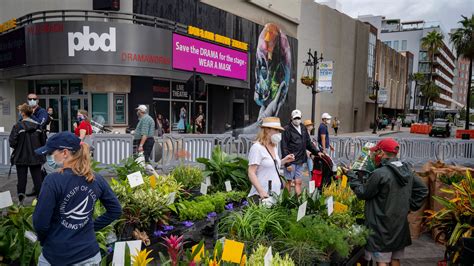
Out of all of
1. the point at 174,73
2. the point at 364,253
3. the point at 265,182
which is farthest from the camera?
the point at 174,73

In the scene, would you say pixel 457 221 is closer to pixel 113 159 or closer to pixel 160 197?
pixel 160 197

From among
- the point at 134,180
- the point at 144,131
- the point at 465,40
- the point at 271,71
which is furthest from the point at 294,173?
the point at 465,40

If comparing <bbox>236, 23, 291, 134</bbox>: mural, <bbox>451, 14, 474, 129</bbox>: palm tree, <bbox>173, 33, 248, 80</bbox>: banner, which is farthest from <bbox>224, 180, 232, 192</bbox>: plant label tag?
<bbox>451, 14, 474, 129</bbox>: palm tree

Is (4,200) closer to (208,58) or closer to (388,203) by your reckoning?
(388,203)

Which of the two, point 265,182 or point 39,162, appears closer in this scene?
point 265,182

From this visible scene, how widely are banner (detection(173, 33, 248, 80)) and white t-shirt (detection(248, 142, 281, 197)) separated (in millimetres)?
12258

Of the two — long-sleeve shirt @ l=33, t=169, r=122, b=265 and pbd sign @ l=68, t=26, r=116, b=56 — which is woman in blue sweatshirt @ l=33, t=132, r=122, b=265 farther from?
pbd sign @ l=68, t=26, r=116, b=56

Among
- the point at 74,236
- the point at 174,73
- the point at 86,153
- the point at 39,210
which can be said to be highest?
the point at 174,73

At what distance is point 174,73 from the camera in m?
16.2

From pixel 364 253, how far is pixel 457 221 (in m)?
1.18

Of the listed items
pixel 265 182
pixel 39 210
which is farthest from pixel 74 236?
pixel 265 182

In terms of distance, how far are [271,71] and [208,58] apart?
8.54 metres

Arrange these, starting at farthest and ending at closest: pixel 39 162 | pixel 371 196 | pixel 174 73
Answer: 1. pixel 174 73
2. pixel 39 162
3. pixel 371 196

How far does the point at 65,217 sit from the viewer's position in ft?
8.48
